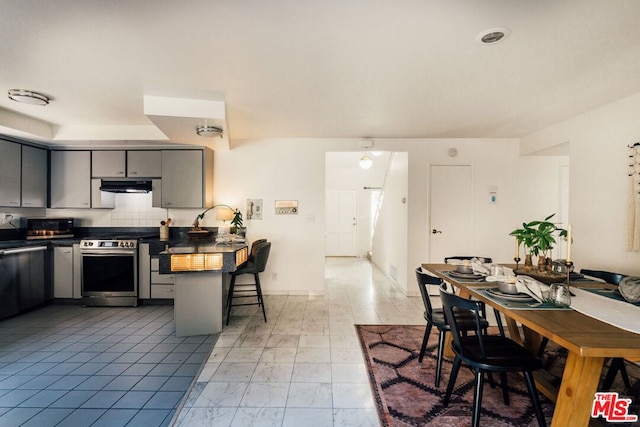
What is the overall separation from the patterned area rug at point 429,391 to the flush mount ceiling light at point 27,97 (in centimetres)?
404

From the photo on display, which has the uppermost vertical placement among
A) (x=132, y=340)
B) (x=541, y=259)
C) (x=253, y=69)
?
(x=253, y=69)

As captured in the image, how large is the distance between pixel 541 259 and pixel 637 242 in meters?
1.35

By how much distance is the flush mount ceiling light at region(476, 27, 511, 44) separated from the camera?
1.81 m

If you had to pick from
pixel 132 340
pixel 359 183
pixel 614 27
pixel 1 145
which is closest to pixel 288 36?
pixel 614 27

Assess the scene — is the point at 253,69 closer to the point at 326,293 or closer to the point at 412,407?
the point at 412,407

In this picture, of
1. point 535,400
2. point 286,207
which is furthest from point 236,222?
point 535,400

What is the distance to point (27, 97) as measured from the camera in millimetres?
2762

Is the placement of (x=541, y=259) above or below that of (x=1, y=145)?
below

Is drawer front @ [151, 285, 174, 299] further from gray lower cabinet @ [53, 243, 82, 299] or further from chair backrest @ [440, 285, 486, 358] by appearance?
chair backrest @ [440, 285, 486, 358]

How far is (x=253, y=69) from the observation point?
2330 mm

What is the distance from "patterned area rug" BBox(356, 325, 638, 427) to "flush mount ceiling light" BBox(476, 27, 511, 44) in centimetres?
242

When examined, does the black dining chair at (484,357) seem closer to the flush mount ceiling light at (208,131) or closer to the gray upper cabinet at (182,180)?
the flush mount ceiling light at (208,131)

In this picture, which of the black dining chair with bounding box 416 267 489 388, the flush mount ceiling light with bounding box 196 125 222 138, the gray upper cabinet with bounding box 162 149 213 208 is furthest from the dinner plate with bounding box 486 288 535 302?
the gray upper cabinet with bounding box 162 149 213 208

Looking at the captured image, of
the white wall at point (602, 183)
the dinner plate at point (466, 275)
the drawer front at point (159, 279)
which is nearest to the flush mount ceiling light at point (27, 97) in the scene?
the drawer front at point (159, 279)
